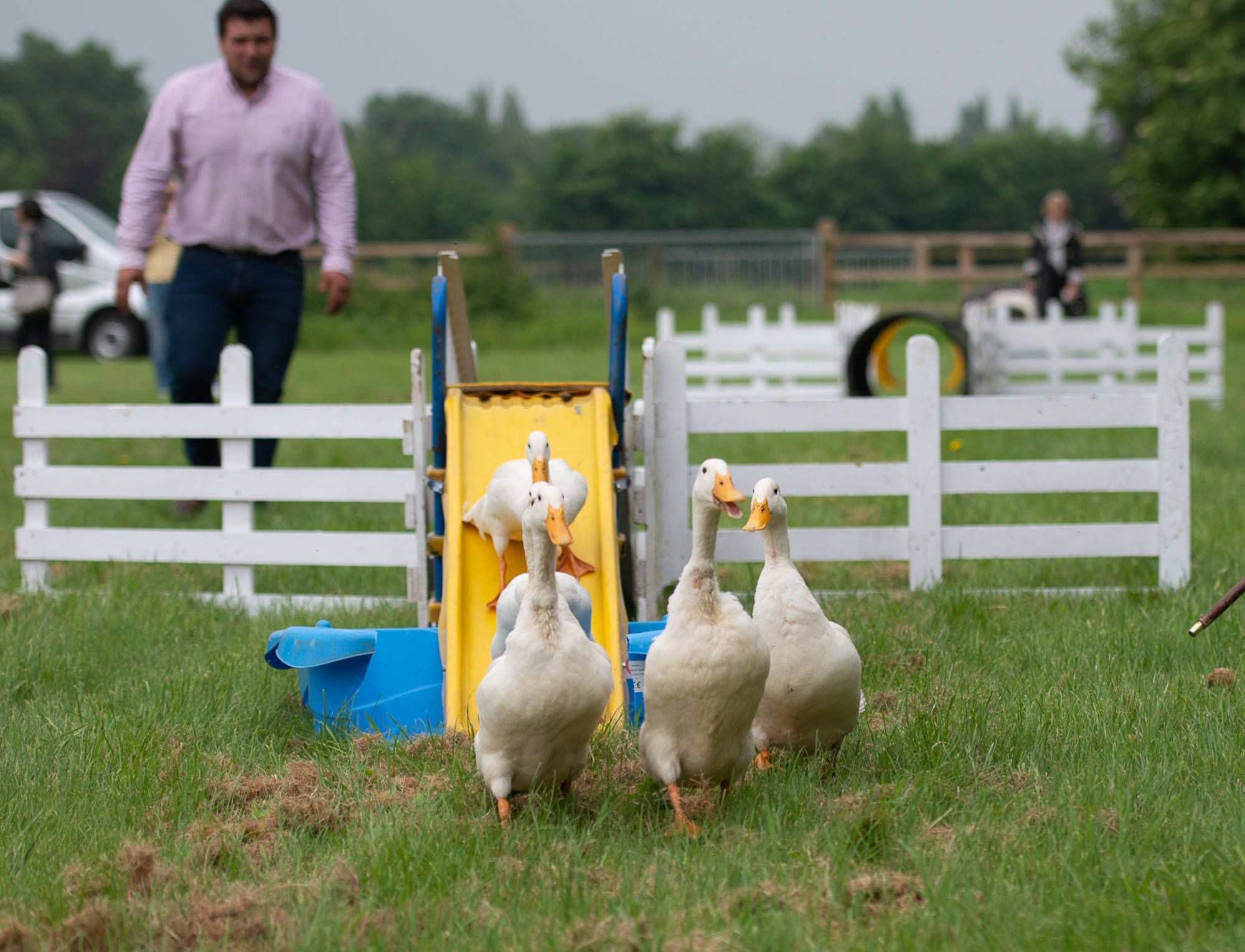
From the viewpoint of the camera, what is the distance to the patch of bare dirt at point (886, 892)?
251 centimetres

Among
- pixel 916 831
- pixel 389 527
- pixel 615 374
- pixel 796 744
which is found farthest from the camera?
pixel 389 527

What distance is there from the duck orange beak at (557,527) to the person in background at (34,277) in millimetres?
12525

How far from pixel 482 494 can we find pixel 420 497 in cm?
51

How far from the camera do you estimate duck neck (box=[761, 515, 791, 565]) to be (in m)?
3.29

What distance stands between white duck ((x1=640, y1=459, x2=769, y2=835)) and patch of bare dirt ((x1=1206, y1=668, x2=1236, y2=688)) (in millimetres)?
1712

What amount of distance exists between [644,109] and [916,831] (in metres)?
55.9

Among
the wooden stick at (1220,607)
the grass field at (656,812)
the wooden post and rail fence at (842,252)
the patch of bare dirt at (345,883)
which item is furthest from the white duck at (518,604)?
the wooden post and rail fence at (842,252)

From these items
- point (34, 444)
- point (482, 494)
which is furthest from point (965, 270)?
point (482, 494)

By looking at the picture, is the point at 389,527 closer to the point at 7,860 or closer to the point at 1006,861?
the point at 7,860

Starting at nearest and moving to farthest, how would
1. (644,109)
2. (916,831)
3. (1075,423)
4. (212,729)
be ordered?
1. (916,831)
2. (212,729)
3. (1075,423)
4. (644,109)

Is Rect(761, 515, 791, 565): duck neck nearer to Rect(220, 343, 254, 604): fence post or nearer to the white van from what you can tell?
Rect(220, 343, 254, 604): fence post

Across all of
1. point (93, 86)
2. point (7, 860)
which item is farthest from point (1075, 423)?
point (93, 86)

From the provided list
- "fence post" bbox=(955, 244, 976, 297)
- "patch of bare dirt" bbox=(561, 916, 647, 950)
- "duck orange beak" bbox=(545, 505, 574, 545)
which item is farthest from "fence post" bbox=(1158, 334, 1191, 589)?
"fence post" bbox=(955, 244, 976, 297)

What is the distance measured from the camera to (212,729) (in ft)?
12.1
